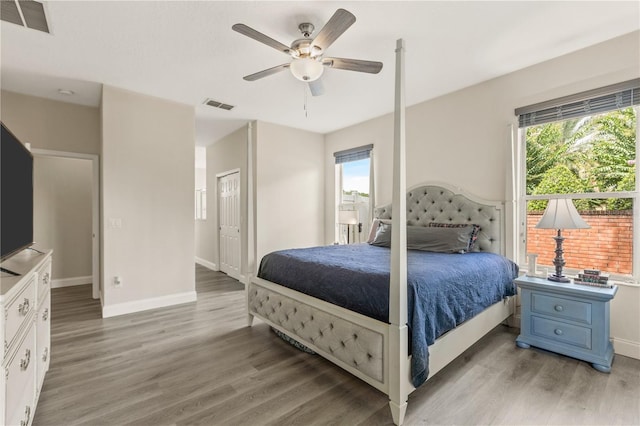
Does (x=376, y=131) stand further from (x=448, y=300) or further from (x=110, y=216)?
(x=110, y=216)

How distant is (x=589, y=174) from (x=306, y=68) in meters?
2.80

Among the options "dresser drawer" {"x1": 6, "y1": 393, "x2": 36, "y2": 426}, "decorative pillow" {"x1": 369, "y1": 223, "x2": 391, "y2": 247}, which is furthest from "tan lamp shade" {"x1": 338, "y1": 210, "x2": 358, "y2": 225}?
"dresser drawer" {"x1": 6, "y1": 393, "x2": 36, "y2": 426}

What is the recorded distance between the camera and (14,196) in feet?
5.85

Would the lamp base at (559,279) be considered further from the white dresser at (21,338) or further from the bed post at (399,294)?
the white dresser at (21,338)

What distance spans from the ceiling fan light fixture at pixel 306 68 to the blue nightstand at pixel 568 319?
8.32 feet

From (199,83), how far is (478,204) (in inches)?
139

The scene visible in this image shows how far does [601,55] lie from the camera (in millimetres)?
2633

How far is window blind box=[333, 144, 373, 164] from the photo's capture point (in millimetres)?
4841

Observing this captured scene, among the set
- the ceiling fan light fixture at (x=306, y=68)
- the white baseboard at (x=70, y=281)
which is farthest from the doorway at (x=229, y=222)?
the ceiling fan light fixture at (x=306, y=68)

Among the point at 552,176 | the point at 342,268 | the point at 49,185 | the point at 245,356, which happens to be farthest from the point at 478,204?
the point at 49,185

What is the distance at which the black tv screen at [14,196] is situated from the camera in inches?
60.2

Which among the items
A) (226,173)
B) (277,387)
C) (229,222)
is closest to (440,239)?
(277,387)

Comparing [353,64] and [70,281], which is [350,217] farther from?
[70,281]

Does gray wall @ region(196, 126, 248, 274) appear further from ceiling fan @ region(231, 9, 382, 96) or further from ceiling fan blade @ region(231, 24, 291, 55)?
ceiling fan blade @ region(231, 24, 291, 55)
